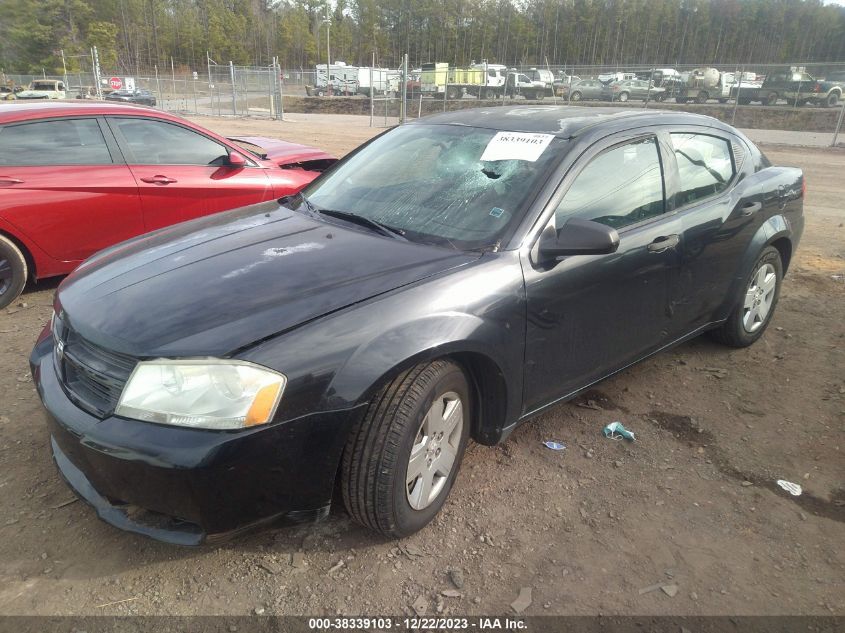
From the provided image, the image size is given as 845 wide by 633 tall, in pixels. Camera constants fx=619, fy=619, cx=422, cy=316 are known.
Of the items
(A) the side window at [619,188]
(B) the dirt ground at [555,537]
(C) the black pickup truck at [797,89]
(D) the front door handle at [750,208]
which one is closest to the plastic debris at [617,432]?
(B) the dirt ground at [555,537]

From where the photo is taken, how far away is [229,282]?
238 centimetres

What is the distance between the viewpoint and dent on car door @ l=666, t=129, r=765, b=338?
3459 millimetres

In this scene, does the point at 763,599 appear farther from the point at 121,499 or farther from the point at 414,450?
the point at 121,499

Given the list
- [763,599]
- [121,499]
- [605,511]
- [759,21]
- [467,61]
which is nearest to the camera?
[121,499]

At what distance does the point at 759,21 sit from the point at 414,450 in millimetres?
95731

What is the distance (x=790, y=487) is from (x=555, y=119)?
216 centimetres

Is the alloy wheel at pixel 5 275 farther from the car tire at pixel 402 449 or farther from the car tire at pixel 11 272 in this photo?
the car tire at pixel 402 449

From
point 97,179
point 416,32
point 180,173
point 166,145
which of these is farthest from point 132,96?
point 416,32

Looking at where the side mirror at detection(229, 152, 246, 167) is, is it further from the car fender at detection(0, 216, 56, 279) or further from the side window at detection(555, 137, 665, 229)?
the side window at detection(555, 137, 665, 229)

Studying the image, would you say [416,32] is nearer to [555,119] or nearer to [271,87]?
[271,87]

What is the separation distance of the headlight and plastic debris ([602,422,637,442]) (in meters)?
2.01

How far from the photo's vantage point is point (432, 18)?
97062 mm

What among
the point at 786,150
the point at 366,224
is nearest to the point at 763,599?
the point at 366,224

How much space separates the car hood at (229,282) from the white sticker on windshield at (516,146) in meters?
0.71
